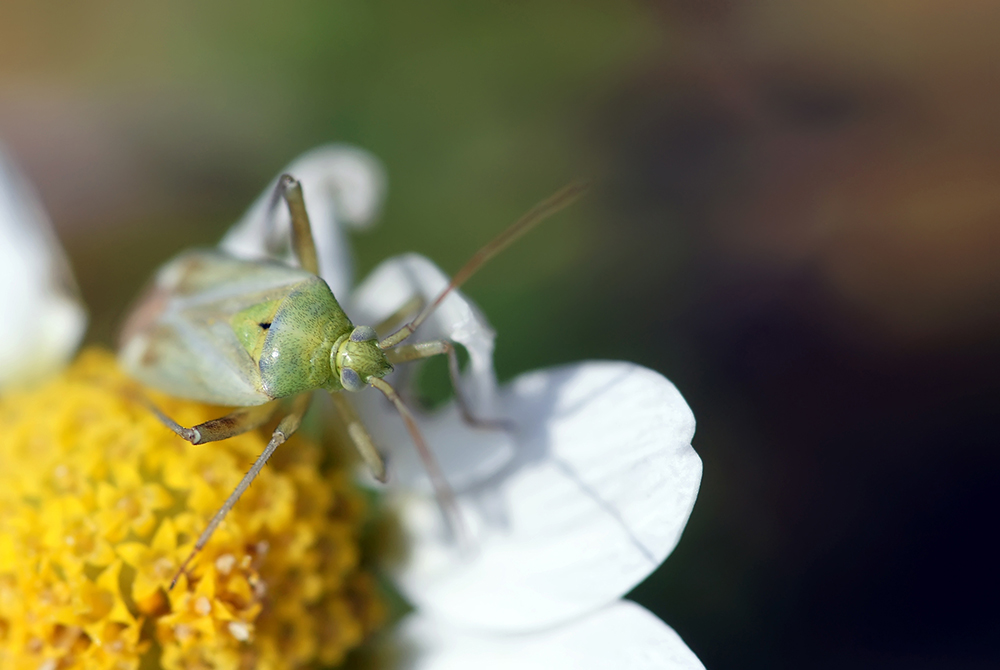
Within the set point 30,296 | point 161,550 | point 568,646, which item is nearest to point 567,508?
point 568,646

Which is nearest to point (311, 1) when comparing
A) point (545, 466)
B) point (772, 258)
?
point (772, 258)

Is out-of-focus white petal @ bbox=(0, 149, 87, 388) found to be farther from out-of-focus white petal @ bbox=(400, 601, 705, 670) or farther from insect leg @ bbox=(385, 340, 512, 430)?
out-of-focus white petal @ bbox=(400, 601, 705, 670)

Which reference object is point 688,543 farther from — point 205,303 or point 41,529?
point 41,529

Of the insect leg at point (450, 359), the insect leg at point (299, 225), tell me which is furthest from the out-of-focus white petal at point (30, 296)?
the insect leg at point (450, 359)

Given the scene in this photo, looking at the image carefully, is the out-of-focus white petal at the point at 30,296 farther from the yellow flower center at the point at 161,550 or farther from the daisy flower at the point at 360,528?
the yellow flower center at the point at 161,550

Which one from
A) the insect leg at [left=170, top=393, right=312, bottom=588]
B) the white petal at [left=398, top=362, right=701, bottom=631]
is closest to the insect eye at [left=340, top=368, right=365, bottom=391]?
the insect leg at [left=170, top=393, right=312, bottom=588]

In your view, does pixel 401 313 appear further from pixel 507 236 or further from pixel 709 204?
pixel 709 204

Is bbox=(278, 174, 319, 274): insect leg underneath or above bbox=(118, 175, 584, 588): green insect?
above
